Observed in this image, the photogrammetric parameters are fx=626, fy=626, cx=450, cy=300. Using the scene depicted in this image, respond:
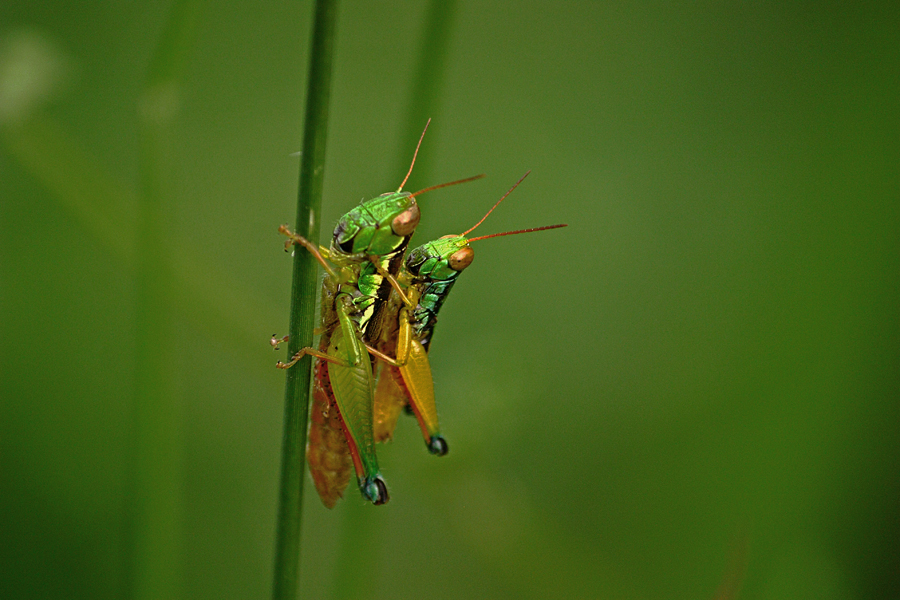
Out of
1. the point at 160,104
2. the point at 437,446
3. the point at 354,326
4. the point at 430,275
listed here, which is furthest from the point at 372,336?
the point at 160,104

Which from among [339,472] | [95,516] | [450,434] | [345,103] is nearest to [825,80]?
[345,103]

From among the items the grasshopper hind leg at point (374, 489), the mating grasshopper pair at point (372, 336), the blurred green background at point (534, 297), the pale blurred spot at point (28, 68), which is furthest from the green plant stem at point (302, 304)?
the pale blurred spot at point (28, 68)

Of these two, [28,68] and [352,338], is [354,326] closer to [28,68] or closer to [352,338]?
[352,338]

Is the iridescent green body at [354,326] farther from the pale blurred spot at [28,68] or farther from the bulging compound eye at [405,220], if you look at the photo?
the pale blurred spot at [28,68]

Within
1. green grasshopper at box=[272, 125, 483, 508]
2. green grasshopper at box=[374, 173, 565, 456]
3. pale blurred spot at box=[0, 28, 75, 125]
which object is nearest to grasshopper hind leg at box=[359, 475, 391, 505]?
green grasshopper at box=[272, 125, 483, 508]

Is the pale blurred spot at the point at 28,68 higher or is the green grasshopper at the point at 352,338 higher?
the pale blurred spot at the point at 28,68

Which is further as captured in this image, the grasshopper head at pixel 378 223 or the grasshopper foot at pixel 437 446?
the grasshopper foot at pixel 437 446

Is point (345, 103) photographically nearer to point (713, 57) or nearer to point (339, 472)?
point (713, 57)
